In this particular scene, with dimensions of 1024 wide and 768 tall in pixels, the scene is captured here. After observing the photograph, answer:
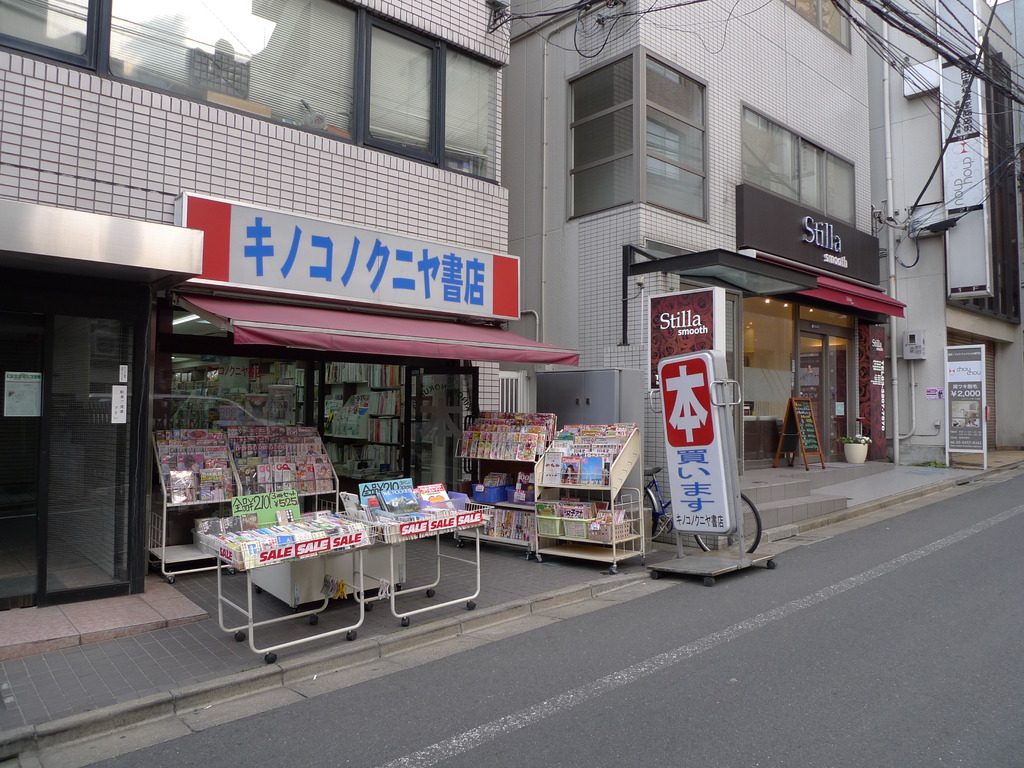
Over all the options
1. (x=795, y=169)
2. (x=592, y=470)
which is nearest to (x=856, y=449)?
(x=795, y=169)

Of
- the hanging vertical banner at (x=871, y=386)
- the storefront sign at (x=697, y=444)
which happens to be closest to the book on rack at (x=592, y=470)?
the storefront sign at (x=697, y=444)

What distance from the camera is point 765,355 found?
1406cm

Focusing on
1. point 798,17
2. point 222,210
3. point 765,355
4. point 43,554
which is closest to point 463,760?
point 43,554

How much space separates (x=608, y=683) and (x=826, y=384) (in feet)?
42.3

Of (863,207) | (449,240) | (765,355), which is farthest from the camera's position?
(863,207)

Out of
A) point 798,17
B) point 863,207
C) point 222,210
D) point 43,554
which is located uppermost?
point 798,17

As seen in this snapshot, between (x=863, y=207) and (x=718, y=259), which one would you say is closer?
(x=718, y=259)

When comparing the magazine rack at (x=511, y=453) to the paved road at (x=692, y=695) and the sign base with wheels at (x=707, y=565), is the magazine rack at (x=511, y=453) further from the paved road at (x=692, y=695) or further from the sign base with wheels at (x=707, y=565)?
the paved road at (x=692, y=695)

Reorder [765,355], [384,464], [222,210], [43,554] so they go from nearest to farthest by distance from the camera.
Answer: [43,554]
[222,210]
[384,464]
[765,355]

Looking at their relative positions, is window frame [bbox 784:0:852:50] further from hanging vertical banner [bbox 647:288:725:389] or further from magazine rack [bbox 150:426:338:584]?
magazine rack [bbox 150:426:338:584]

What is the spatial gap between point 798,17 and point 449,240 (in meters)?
9.99

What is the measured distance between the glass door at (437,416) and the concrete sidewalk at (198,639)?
1.91m

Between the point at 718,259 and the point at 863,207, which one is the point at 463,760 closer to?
the point at 718,259

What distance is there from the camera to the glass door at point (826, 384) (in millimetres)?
15312
